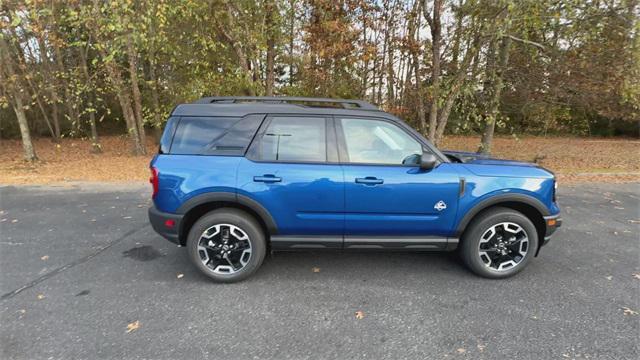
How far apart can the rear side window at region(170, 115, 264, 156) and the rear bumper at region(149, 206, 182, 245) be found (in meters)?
0.63

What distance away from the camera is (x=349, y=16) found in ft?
30.7

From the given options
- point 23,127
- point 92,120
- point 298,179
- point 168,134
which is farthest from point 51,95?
point 298,179

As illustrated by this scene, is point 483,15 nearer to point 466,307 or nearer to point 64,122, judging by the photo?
point 466,307

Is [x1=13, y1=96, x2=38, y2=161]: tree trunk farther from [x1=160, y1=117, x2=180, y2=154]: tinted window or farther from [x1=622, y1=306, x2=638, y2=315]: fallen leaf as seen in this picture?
[x1=622, y1=306, x2=638, y2=315]: fallen leaf

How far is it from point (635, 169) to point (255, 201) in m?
11.7

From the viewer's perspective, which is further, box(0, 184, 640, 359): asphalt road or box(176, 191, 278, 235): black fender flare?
box(176, 191, 278, 235): black fender flare

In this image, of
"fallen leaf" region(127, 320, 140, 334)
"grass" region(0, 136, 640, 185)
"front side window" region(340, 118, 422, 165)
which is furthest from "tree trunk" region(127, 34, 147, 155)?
"fallen leaf" region(127, 320, 140, 334)

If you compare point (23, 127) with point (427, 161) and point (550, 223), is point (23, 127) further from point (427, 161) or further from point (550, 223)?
point (550, 223)

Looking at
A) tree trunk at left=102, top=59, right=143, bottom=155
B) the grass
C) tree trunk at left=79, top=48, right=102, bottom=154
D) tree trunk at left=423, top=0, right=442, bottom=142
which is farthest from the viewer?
tree trunk at left=79, top=48, right=102, bottom=154

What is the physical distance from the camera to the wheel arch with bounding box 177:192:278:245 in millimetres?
3336

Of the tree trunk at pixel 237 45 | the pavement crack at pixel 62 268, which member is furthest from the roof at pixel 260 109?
the tree trunk at pixel 237 45

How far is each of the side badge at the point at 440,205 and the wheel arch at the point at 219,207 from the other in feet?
5.24

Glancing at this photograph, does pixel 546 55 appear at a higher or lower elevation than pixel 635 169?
higher

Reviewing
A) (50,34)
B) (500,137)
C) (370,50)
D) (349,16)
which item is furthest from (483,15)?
(500,137)
